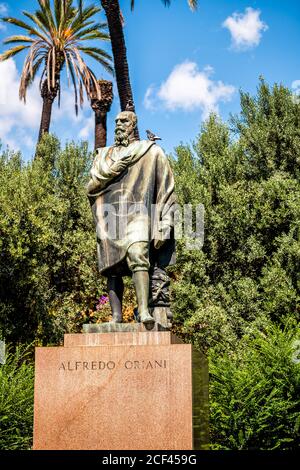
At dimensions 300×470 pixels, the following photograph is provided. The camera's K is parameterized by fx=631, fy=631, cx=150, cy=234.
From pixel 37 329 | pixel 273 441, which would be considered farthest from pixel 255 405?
pixel 37 329

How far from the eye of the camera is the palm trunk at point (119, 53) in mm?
17766

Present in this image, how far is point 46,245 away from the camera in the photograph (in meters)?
18.6

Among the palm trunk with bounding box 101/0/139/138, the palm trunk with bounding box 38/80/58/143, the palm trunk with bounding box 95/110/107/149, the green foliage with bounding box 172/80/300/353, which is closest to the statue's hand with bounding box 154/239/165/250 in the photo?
the green foliage with bounding box 172/80/300/353

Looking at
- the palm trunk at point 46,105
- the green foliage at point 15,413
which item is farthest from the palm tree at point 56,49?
the green foliage at point 15,413

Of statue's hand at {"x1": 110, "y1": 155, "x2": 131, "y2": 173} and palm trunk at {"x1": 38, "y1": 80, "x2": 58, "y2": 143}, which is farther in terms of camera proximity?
palm trunk at {"x1": 38, "y1": 80, "x2": 58, "y2": 143}

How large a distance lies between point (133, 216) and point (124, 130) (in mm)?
1149

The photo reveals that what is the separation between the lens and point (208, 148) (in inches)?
818

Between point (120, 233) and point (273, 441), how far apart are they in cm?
573

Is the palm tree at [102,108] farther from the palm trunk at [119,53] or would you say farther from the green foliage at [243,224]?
the palm trunk at [119,53]

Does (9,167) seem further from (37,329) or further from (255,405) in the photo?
(255,405)

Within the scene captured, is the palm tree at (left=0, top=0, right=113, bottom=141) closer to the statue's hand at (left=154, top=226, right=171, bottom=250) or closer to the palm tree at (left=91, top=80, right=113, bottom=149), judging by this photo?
the palm tree at (left=91, top=80, right=113, bottom=149)

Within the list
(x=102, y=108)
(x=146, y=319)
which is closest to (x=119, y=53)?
(x=102, y=108)

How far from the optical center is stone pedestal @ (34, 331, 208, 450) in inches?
236

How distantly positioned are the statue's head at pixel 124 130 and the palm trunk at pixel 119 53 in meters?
10.1
